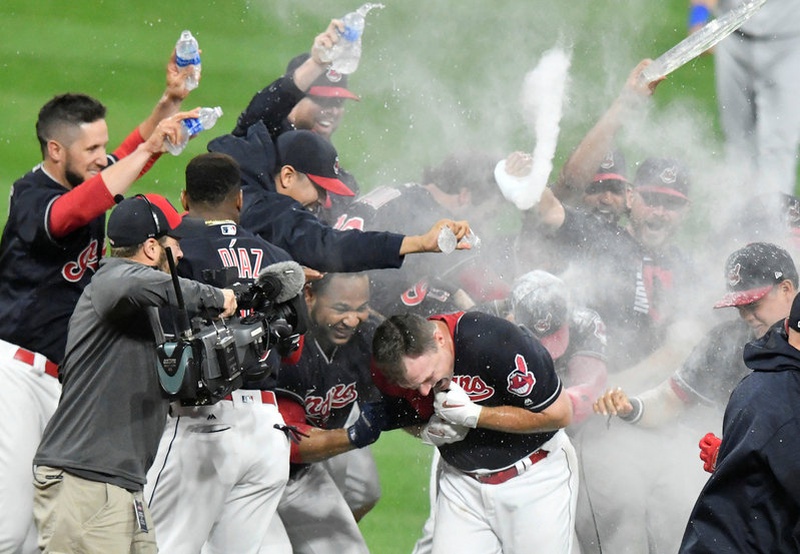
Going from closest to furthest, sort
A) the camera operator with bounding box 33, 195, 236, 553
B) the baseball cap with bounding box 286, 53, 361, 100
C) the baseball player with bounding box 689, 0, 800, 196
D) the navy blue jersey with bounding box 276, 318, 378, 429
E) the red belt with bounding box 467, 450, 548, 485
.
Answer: the camera operator with bounding box 33, 195, 236, 553 → the red belt with bounding box 467, 450, 548, 485 → the navy blue jersey with bounding box 276, 318, 378, 429 → the baseball cap with bounding box 286, 53, 361, 100 → the baseball player with bounding box 689, 0, 800, 196

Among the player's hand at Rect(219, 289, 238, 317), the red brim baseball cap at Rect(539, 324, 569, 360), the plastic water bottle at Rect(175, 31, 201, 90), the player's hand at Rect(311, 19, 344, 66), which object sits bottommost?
the red brim baseball cap at Rect(539, 324, 569, 360)

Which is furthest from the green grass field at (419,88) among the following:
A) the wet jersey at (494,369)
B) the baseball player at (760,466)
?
the baseball player at (760,466)

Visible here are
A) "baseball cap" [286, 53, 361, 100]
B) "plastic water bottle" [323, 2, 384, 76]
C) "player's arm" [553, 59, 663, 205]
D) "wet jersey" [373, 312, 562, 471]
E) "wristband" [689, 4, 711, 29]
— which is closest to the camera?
"wet jersey" [373, 312, 562, 471]

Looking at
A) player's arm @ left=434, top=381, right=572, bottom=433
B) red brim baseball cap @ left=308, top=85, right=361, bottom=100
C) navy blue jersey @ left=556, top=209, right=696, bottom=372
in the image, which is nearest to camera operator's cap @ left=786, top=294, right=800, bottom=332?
player's arm @ left=434, top=381, right=572, bottom=433

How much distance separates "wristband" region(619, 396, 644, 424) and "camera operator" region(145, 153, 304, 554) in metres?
1.32

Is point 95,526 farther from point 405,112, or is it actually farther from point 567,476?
point 405,112

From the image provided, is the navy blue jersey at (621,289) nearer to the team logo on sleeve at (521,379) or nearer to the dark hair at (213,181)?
the team logo on sleeve at (521,379)

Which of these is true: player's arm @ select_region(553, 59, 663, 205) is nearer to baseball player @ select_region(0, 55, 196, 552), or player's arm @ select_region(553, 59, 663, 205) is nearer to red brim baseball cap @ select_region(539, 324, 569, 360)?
red brim baseball cap @ select_region(539, 324, 569, 360)

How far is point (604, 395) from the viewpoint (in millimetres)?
4828

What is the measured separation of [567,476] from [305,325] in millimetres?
1193

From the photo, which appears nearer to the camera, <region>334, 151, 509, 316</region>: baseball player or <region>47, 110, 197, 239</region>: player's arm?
<region>47, 110, 197, 239</region>: player's arm

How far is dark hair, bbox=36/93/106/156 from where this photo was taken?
14.4 feet

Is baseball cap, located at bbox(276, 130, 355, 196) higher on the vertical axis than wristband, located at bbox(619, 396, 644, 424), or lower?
higher

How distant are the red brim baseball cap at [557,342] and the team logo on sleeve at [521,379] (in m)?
0.65
